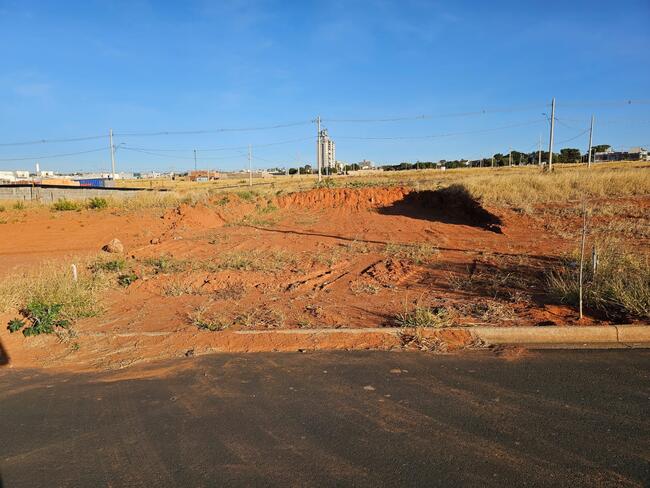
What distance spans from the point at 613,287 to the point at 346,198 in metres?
22.8

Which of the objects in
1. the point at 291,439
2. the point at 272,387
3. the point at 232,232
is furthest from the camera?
the point at 232,232

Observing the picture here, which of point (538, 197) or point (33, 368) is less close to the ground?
point (538, 197)

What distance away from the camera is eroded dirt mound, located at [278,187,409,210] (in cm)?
2805

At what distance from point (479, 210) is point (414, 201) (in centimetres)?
753

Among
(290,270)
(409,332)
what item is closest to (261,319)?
(409,332)

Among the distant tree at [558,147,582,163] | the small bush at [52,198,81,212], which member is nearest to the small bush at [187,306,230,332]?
the small bush at [52,198,81,212]

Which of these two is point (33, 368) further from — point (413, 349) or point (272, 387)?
point (413, 349)

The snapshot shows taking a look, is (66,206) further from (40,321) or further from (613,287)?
(613,287)

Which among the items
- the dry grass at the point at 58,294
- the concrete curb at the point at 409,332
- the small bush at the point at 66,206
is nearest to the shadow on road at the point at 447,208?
the concrete curb at the point at 409,332

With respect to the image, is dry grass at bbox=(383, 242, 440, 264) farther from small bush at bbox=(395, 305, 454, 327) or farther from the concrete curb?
the concrete curb

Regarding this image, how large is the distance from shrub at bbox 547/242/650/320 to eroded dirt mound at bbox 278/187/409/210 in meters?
19.6

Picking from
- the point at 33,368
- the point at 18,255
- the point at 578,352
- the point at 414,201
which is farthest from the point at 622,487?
the point at 414,201

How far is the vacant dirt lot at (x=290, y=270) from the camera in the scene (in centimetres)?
662

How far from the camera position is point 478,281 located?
8922 mm
